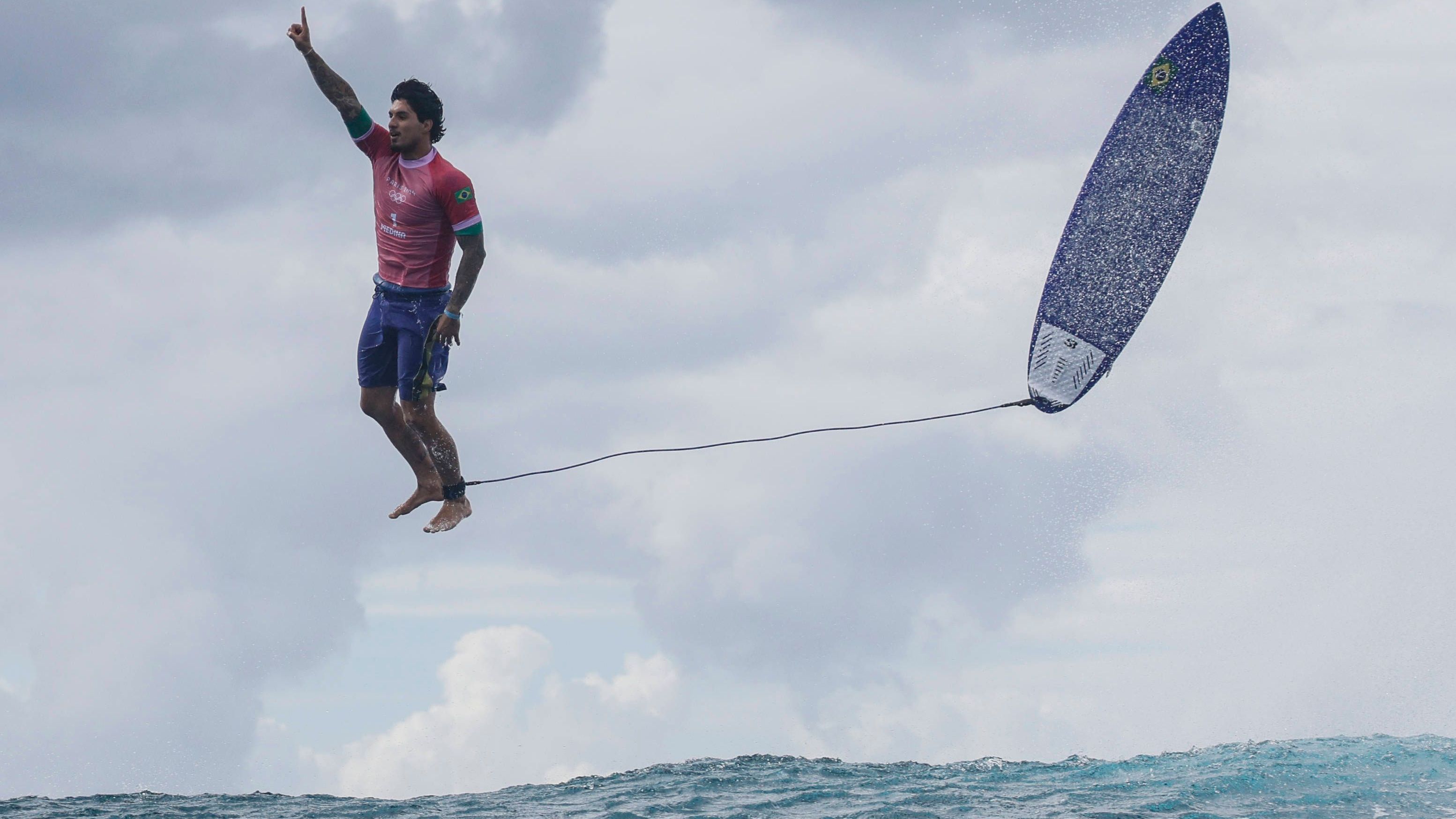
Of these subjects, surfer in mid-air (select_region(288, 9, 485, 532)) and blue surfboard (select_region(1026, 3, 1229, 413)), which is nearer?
surfer in mid-air (select_region(288, 9, 485, 532))

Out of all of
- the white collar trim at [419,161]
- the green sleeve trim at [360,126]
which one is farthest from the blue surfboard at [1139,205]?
the green sleeve trim at [360,126]

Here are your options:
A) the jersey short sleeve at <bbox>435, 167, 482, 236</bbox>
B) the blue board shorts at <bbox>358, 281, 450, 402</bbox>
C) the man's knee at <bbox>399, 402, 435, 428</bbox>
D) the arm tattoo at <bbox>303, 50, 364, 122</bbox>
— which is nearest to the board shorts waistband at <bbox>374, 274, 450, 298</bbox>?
the blue board shorts at <bbox>358, 281, 450, 402</bbox>

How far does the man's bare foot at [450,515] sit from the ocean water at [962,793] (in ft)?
10.8

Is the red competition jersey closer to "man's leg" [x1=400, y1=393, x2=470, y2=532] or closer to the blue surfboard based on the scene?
"man's leg" [x1=400, y1=393, x2=470, y2=532]

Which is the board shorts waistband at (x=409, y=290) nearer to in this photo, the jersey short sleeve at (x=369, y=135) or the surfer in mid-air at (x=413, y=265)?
the surfer in mid-air at (x=413, y=265)

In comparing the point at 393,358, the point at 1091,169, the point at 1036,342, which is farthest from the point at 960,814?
the point at 393,358

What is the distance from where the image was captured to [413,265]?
849 centimetres

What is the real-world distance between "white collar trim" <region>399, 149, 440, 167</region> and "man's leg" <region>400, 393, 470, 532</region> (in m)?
1.97

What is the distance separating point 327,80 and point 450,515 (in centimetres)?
388

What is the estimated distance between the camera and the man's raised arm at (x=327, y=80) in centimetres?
822

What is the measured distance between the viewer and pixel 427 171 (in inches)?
324

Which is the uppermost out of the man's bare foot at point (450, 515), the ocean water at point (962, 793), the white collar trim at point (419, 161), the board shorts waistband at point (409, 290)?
the white collar trim at point (419, 161)

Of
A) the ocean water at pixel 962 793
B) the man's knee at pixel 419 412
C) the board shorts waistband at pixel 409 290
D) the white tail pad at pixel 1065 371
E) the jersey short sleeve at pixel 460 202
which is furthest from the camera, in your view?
the ocean water at pixel 962 793

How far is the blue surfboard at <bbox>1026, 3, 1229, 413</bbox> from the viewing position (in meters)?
9.07
